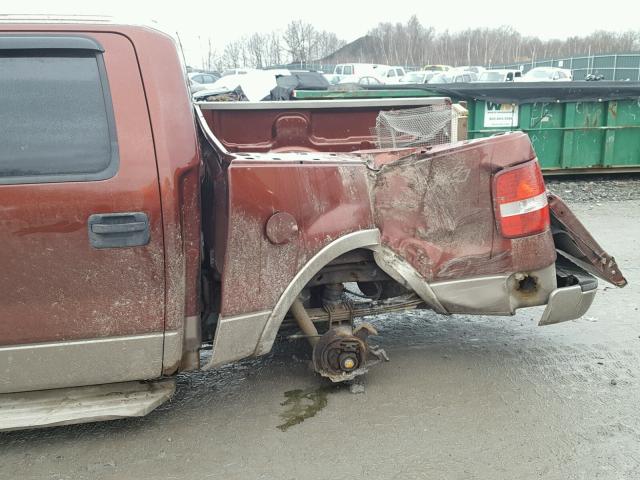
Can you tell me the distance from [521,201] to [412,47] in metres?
72.3

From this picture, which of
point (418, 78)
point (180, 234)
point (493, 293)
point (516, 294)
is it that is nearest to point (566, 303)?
point (516, 294)

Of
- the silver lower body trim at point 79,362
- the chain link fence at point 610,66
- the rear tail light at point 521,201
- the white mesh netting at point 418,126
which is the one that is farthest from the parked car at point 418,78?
the silver lower body trim at point 79,362

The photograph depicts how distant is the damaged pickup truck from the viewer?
2.51 meters

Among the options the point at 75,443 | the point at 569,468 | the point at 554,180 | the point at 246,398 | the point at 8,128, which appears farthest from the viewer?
the point at 554,180

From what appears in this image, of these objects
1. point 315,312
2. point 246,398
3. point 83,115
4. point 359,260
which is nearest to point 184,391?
point 246,398

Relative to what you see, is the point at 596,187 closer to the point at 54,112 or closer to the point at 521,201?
the point at 521,201

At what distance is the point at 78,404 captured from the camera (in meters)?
2.73

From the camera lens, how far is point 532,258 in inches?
126

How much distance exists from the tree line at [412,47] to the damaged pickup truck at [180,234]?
182 ft

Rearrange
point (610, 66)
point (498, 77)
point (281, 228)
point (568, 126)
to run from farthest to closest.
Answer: point (610, 66), point (498, 77), point (568, 126), point (281, 228)

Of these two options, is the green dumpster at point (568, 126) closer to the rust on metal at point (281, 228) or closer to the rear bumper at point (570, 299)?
the rear bumper at point (570, 299)

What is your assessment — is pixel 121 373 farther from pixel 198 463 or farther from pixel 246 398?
pixel 246 398

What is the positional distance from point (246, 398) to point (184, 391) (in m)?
0.37

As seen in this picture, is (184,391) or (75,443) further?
(184,391)
